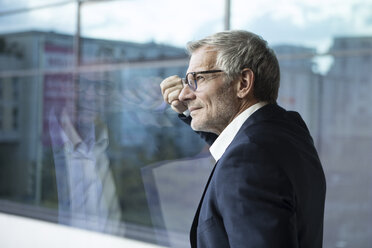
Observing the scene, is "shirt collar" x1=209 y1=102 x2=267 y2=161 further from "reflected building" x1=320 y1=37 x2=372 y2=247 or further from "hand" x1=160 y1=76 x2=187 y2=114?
"reflected building" x1=320 y1=37 x2=372 y2=247

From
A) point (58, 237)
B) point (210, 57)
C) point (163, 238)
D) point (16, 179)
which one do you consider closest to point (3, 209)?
point (58, 237)

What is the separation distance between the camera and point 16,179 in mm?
10828

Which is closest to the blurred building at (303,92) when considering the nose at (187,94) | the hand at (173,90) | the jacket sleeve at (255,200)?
the hand at (173,90)

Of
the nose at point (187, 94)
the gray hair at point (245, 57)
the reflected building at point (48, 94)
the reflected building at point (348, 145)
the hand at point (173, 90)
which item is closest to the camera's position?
the gray hair at point (245, 57)

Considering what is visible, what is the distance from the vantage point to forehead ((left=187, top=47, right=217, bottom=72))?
5.73ft

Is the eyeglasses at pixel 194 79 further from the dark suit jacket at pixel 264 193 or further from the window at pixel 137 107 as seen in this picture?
the window at pixel 137 107

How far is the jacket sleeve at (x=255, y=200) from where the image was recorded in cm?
141

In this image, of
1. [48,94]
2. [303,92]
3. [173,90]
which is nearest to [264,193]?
[173,90]

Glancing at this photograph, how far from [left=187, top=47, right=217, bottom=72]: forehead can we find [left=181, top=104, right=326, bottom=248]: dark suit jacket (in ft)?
0.78

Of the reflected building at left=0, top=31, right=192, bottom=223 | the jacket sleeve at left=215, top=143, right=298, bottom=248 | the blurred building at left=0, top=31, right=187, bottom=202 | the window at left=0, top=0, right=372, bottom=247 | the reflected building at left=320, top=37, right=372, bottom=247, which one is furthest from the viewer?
the blurred building at left=0, top=31, right=187, bottom=202

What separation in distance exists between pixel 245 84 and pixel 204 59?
161mm

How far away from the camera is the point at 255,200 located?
4.64ft

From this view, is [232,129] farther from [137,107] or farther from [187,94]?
[137,107]

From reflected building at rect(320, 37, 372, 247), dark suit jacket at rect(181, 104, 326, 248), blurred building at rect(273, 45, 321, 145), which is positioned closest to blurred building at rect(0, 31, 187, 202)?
blurred building at rect(273, 45, 321, 145)
